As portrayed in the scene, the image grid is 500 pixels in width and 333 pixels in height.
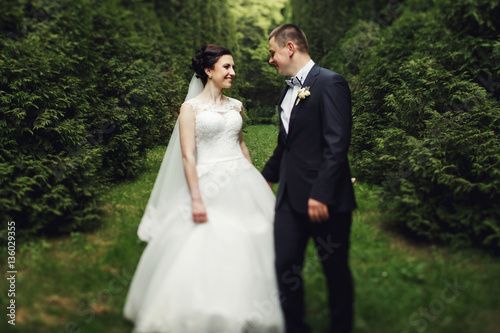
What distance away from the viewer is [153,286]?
342 centimetres

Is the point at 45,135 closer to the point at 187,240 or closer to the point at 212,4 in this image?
the point at 187,240

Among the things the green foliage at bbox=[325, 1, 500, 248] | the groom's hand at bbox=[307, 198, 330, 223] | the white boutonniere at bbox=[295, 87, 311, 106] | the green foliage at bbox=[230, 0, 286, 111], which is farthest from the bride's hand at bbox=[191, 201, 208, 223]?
the green foliage at bbox=[230, 0, 286, 111]

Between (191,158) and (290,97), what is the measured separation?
3.91ft

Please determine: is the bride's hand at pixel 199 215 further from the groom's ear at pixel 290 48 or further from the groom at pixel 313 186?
the groom's ear at pixel 290 48

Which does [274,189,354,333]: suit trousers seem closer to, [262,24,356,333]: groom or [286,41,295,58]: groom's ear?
[262,24,356,333]: groom

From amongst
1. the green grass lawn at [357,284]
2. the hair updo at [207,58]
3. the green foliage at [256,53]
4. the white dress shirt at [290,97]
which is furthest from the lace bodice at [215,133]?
the green foliage at [256,53]

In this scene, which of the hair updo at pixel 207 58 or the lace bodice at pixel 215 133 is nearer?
the lace bodice at pixel 215 133

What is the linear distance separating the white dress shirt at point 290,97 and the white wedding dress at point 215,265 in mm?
804

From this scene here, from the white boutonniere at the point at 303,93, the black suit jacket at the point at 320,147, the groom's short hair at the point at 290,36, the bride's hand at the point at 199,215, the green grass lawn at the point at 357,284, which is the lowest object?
the green grass lawn at the point at 357,284

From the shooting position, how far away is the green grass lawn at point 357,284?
3.71m

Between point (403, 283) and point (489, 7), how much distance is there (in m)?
6.13

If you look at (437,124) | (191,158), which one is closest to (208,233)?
(191,158)

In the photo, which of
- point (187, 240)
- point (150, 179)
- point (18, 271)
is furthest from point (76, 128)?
point (187, 240)

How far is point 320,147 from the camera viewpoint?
329 cm
